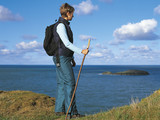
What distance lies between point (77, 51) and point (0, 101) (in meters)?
4.65

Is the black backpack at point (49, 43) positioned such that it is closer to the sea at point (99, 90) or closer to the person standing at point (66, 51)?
the person standing at point (66, 51)

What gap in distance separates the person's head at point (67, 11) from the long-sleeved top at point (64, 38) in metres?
0.29

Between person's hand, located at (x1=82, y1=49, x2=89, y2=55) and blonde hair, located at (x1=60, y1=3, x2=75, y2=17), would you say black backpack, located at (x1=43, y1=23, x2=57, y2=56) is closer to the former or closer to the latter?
blonde hair, located at (x1=60, y1=3, x2=75, y2=17)

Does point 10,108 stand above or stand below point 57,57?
below

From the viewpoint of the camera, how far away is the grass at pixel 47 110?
508 cm

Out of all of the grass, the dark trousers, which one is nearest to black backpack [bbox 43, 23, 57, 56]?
the dark trousers

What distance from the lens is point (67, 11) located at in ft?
17.7

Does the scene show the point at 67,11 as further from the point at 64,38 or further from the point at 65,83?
the point at 65,83

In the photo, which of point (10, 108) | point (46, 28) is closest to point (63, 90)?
point (46, 28)

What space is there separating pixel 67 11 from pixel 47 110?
3510 millimetres

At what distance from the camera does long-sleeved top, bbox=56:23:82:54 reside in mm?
5062

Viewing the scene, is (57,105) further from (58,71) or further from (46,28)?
(46,28)

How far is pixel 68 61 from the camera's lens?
5.45 meters

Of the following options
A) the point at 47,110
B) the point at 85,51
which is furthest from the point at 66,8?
the point at 47,110
